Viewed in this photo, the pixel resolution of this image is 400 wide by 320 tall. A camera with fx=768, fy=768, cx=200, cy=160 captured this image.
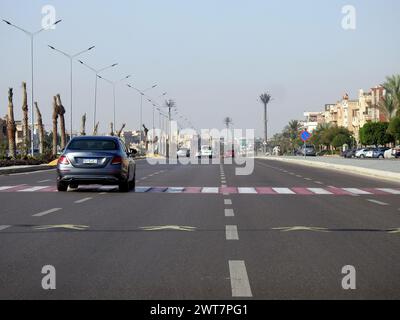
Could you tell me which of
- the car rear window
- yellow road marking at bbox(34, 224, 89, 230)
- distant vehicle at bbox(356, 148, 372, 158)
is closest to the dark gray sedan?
the car rear window

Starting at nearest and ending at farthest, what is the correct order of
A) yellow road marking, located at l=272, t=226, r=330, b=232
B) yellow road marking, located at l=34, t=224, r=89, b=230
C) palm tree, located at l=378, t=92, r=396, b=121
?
yellow road marking, located at l=272, t=226, r=330, b=232 < yellow road marking, located at l=34, t=224, r=89, b=230 < palm tree, located at l=378, t=92, r=396, b=121

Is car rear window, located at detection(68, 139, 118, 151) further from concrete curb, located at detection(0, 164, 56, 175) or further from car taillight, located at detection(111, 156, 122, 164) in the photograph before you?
concrete curb, located at detection(0, 164, 56, 175)

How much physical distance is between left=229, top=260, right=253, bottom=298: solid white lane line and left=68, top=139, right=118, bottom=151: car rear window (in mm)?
14170

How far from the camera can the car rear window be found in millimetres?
22453

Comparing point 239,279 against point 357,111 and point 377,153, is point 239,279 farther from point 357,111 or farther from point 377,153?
point 357,111

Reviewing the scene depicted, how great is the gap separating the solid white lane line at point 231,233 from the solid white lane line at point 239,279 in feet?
7.47

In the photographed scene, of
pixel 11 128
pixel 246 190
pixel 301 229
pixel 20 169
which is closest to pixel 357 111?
pixel 11 128

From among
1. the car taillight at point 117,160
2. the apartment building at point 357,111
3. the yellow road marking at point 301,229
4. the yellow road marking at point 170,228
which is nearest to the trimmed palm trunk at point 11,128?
the car taillight at point 117,160

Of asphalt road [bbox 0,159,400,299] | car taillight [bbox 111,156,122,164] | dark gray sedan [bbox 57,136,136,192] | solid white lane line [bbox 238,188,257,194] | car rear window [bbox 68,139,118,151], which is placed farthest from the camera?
solid white lane line [bbox 238,188,257,194]

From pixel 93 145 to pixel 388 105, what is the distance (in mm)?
87664

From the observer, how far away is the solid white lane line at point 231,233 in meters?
11.1

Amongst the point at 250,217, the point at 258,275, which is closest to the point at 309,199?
the point at 250,217
